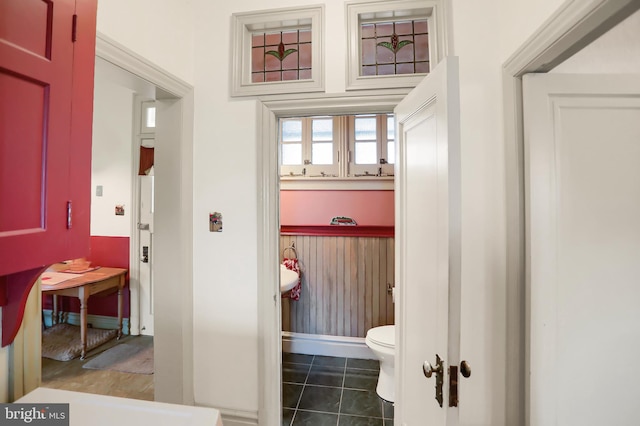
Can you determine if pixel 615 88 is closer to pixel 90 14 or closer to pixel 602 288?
pixel 602 288

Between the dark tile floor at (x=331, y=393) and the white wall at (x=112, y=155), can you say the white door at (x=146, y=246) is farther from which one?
the dark tile floor at (x=331, y=393)

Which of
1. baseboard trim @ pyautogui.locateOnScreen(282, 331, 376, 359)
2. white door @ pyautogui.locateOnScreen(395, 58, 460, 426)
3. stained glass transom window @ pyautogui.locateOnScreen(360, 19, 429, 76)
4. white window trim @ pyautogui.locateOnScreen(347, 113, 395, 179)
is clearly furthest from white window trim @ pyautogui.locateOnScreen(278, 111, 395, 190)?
baseboard trim @ pyautogui.locateOnScreen(282, 331, 376, 359)

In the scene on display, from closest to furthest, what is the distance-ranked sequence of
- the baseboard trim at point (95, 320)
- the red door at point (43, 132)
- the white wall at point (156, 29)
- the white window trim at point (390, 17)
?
the red door at point (43, 132) < the white wall at point (156, 29) < the white window trim at point (390, 17) < the baseboard trim at point (95, 320)

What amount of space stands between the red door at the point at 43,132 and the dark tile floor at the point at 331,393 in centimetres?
188

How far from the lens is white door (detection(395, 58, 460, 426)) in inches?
37.1

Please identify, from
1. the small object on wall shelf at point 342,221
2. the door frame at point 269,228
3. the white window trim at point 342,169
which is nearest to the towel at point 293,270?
the small object on wall shelf at point 342,221

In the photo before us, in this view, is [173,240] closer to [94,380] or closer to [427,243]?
[427,243]

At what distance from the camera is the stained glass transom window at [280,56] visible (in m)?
1.78

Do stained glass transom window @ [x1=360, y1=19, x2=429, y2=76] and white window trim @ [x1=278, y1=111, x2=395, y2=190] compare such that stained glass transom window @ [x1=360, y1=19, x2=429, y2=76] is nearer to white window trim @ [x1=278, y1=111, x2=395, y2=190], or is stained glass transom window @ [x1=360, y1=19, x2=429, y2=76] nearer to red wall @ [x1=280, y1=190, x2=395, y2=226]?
white window trim @ [x1=278, y1=111, x2=395, y2=190]

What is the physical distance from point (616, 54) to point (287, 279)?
8.05ft

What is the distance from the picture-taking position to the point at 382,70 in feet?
5.52

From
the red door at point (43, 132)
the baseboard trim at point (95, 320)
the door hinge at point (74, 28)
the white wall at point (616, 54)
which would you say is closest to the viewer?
the red door at point (43, 132)

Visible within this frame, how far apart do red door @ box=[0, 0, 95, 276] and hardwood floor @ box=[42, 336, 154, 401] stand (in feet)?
6.72

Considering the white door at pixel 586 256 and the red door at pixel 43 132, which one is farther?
the white door at pixel 586 256
